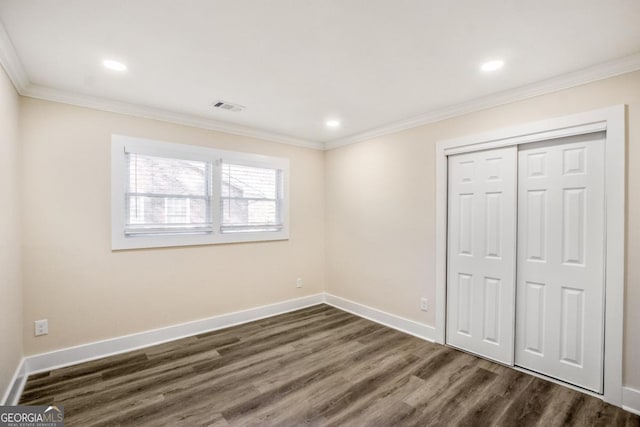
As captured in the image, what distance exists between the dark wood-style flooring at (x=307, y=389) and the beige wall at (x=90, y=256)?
0.38 meters

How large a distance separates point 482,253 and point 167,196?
332 cm

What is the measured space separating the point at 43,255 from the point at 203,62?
221cm

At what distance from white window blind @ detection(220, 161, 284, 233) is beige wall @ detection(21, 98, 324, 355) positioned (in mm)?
338

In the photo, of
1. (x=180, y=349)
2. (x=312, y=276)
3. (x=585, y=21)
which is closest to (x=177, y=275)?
(x=180, y=349)

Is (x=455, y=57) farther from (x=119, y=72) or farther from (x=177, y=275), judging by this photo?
(x=177, y=275)

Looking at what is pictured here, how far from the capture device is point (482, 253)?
2916 mm

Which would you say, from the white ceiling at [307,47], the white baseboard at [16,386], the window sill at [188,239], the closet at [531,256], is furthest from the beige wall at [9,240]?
the closet at [531,256]

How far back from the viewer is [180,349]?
10.0 feet

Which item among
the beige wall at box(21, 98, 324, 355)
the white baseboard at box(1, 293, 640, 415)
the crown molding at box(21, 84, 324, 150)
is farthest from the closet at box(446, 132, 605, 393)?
the beige wall at box(21, 98, 324, 355)

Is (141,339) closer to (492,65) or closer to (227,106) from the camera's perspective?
(227,106)

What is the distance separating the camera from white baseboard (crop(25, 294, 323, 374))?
2621 millimetres

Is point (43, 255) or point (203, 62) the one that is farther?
point (43, 255)

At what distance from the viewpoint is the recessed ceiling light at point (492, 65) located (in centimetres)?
217

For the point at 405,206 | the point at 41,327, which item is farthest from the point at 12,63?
the point at 405,206
